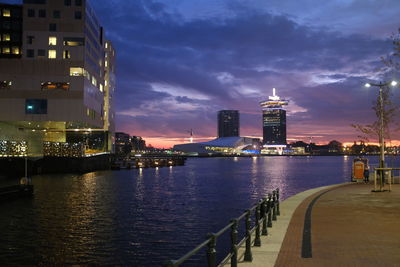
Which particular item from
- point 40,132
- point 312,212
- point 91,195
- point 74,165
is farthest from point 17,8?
point 312,212

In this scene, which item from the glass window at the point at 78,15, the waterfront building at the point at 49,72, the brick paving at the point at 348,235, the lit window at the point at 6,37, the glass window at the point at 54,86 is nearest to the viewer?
the brick paving at the point at 348,235

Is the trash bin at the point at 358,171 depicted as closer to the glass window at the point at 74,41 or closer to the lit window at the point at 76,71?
the lit window at the point at 76,71

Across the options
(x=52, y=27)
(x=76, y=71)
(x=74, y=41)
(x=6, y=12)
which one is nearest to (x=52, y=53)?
(x=74, y=41)

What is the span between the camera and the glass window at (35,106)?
82.3 metres

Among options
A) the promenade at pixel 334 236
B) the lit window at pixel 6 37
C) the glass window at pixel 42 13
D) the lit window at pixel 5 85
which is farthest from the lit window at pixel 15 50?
the promenade at pixel 334 236

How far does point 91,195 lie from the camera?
148 feet

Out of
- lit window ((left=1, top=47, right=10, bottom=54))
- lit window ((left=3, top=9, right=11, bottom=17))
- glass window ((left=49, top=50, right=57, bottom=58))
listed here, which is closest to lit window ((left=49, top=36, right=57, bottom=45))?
glass window ((left=49, top=50, right=57, bottom=58))

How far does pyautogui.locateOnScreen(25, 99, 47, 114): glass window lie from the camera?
8231cm

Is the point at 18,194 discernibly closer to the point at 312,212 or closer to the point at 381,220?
the point at 312,212

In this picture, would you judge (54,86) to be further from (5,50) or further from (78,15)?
(5,50)

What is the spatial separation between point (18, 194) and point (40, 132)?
64163 mm

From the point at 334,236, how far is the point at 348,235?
56 centimetres

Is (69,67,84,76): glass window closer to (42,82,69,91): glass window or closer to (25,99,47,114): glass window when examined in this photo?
(42,82,69,91): glass window

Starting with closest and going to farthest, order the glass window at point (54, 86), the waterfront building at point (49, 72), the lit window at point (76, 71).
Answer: the waterfront building at point (49, 72), the glass window at point (54, 86), the lit window at point (76, 71)
